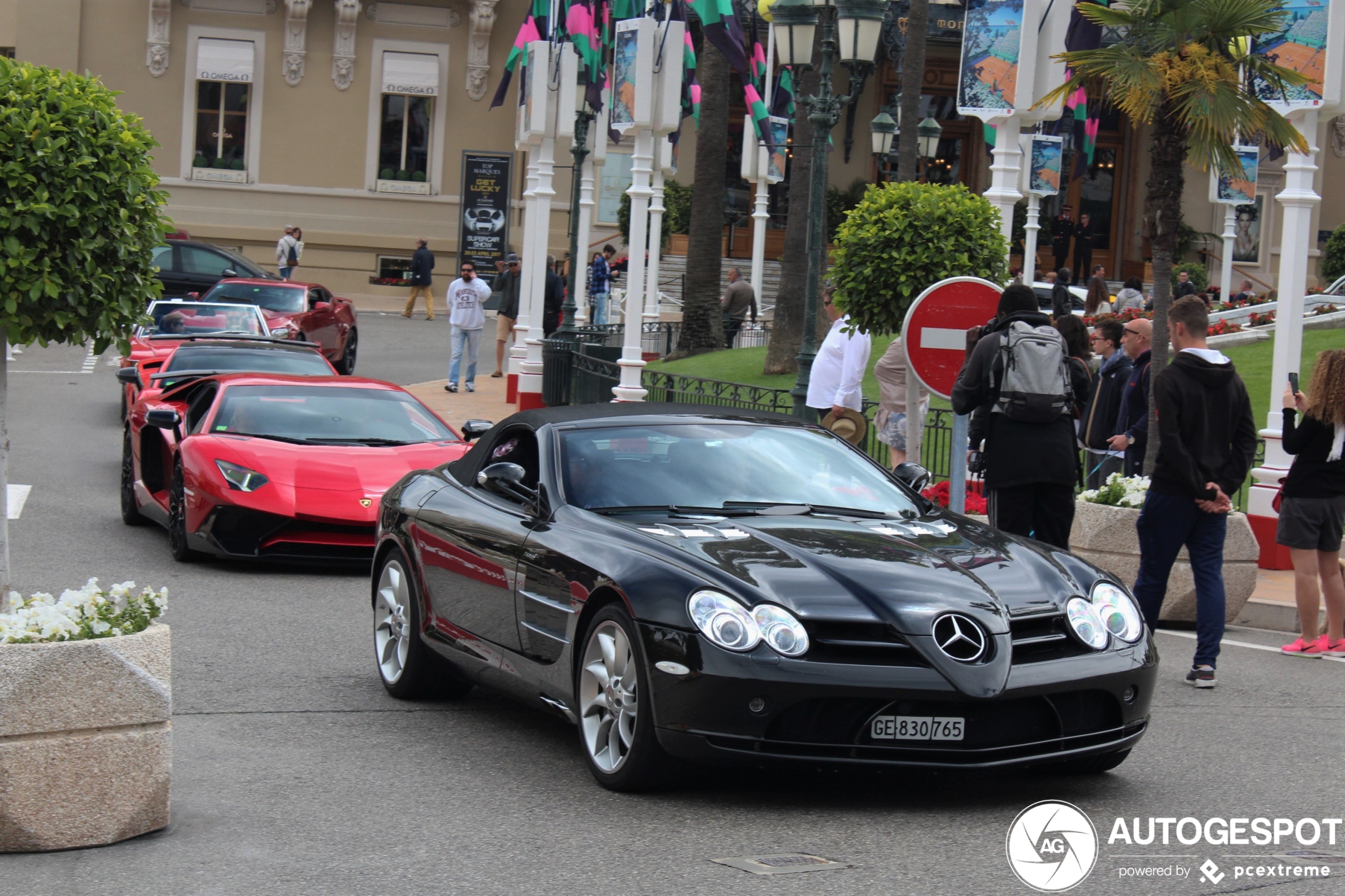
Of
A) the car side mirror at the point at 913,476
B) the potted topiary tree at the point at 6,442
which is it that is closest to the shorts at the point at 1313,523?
the car side mirror at the point at 913,476

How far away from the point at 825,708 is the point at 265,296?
849 inches

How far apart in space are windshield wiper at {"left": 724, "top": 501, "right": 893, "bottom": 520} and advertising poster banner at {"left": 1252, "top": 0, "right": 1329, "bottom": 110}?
7612 millimetres

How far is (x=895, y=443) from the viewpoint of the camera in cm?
1455

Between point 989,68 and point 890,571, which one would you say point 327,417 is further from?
point 890,571

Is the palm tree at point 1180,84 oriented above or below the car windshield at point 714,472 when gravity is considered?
above

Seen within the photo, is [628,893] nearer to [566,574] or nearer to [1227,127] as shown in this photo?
[566,574]

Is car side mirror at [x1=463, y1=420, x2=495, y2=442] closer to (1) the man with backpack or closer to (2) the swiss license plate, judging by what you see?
(1) the man with backpack

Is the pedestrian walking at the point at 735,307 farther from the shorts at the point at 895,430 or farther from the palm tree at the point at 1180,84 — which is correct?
the palm tree at the point at 1180,84

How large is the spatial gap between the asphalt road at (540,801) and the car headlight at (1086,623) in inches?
22.7

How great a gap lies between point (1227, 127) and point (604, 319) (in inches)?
1032

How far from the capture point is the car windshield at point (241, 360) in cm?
1548

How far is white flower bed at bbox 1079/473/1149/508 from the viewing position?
35.7 feet

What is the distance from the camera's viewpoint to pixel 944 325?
10383 mm

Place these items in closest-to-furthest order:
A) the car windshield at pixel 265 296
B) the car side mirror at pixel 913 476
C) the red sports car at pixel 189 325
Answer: the car side mirror at pixel 913 476, the red sports car at pixel 189 325, the car windshield at pixel 265 296
